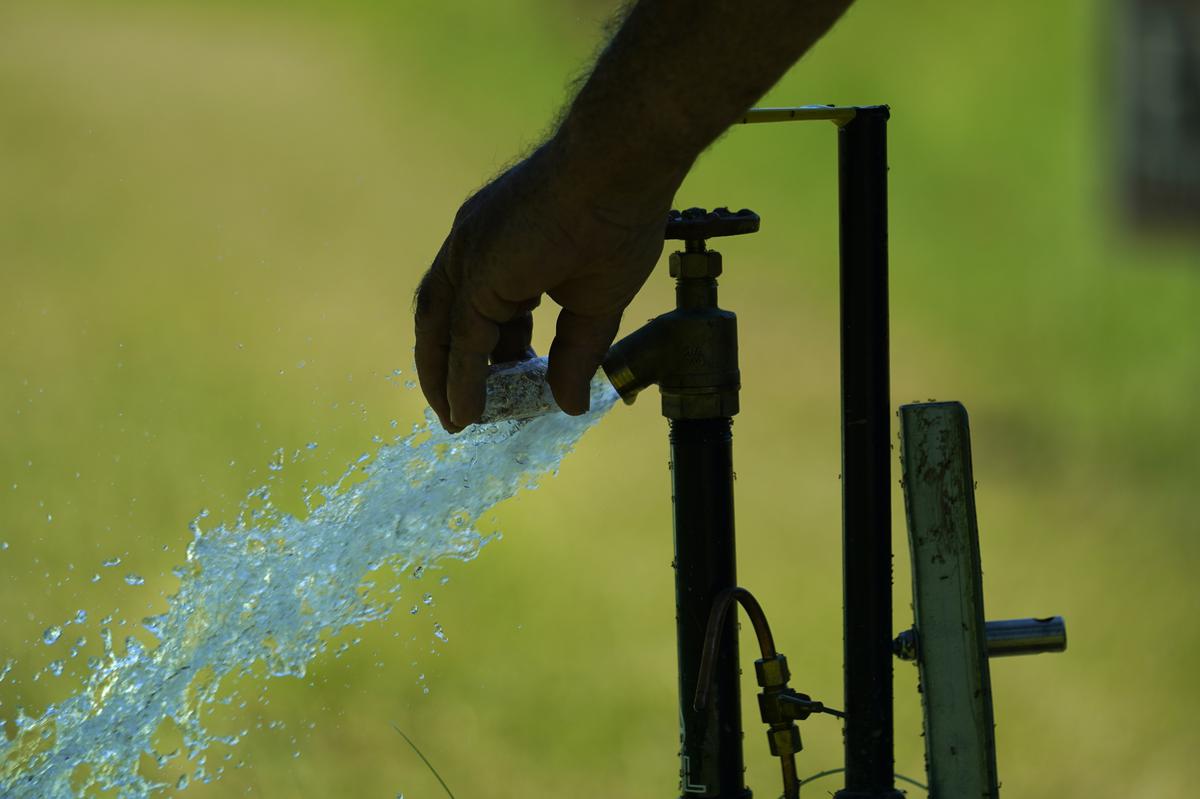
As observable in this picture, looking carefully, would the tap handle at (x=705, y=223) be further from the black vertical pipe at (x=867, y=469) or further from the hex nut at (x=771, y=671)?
the hex nut at (x=771, y=671)

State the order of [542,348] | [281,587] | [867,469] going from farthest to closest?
[542,348]
[281,587]
[867,469]

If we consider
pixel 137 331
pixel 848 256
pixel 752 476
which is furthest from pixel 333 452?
pixel 848 256

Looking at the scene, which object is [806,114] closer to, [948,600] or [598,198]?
[598,198]

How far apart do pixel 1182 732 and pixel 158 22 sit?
2.48 meters

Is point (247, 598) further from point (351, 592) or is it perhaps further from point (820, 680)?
point (820, 680)

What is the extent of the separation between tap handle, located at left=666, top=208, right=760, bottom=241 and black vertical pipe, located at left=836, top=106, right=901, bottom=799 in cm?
6

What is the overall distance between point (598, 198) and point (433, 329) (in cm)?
13

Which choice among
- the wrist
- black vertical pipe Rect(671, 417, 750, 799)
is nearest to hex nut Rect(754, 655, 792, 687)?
black vertical pipe Rect(671, 417, 750, 799)

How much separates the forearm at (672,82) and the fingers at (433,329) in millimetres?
111

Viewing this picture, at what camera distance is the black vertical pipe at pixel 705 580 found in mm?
795

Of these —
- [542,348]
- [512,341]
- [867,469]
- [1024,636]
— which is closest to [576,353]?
[512,341]

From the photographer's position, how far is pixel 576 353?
0.78 metres

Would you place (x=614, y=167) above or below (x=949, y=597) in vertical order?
above

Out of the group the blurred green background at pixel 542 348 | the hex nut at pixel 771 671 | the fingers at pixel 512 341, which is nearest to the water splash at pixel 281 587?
the fingers at pixel 512 341
